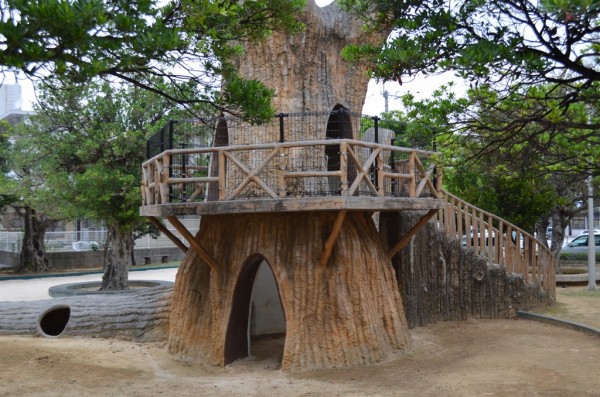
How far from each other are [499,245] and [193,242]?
25.4 ft

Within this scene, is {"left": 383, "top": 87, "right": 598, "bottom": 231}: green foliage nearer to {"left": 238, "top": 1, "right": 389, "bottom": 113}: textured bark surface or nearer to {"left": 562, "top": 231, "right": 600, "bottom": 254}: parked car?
{"left": 238, "top": 1, "right": 389, "bottom": 113}: textured bark surface

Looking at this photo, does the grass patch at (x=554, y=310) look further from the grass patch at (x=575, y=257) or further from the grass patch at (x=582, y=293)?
the grass patch at (x=575, y=257)

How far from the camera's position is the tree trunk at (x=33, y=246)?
104 feet

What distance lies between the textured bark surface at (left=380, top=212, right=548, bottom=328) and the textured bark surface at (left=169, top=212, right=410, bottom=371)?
2.18 m

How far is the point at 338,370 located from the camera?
34.1 ft

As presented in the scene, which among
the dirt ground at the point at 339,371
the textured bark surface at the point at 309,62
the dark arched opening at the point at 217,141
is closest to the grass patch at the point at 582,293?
the dirt ground at the point at 339,371

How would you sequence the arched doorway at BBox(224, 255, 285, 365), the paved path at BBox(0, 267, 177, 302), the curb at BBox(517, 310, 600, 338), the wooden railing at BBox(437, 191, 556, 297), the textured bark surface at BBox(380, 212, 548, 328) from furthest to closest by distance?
1. the paved path at BBox(0, 267, 177, 302)
2. the wooden railing at BBox(437, 191, 556, 297)
3. the textured bark surface at BBox(380, 212, 548, 328)
4. the curb at BBox(517, 310, 600, 338)
5. the arched doorway at BBox(224, 255, 285, 365)

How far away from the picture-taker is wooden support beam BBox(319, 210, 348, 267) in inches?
381

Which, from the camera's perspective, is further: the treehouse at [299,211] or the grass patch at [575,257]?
the grass patch at [575,257]

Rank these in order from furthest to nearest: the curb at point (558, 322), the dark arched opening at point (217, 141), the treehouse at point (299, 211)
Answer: the curb at point (558, 322) < the dark arched opening at point (217, 141) < the treehouse at point (299, 211)

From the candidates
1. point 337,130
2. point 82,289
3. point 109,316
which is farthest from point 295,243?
point 82,289

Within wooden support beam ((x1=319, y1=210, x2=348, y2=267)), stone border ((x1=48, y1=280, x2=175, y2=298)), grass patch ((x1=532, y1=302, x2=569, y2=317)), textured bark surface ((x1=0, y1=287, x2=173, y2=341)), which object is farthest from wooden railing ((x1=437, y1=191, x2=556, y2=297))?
stone border ((x1=48, y1=280, x2=175, y2=298))

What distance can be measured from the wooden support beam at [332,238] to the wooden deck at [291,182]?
9.9 inches

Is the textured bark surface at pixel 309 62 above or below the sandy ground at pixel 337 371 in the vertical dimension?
above
